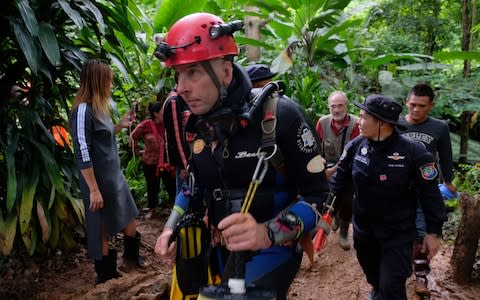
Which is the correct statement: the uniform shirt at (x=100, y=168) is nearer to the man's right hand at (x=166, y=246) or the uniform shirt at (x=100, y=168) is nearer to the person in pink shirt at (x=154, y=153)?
the man's right hand at (x=166, y=246)

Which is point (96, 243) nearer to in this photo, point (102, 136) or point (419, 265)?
point (102, 136)

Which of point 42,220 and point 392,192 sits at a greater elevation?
point 392,192

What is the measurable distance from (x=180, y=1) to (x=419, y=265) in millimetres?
5213

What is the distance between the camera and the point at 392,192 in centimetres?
327

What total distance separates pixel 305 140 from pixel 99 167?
2344 millimetres

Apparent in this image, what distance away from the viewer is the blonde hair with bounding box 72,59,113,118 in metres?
3.57

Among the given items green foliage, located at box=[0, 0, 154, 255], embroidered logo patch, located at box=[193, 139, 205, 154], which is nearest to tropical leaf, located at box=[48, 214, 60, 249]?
green foliage, located at box=[0, 0, 154, 255]

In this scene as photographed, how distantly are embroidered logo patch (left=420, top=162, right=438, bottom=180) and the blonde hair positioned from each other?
2630mm

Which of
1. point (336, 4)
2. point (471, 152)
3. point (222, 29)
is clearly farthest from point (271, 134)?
point (471, 152)

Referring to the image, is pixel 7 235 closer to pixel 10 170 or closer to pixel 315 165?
pixel 10 170

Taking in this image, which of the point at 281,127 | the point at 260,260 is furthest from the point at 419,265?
the point at 281,127

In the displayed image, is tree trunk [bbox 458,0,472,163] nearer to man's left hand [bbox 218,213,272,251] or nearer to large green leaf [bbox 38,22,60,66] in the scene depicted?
large green leaf [bbox 38,22,60,66]

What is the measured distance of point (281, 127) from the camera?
193cm

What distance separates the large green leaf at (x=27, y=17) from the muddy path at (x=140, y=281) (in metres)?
2.19
